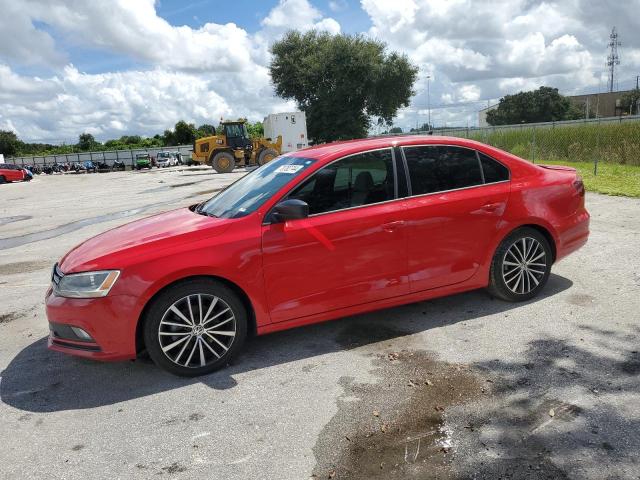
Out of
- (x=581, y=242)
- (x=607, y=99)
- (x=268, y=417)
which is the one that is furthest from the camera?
(x=607, y=99)

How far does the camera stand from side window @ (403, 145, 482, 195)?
175 inches

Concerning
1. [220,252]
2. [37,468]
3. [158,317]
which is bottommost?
[37,468]

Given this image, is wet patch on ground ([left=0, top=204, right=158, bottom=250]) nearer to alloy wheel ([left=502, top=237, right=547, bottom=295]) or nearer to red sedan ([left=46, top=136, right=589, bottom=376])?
red sedan ([left=46, top=136, right=589, bottom=376])

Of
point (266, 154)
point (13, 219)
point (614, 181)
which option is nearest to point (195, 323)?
point (614, 181)

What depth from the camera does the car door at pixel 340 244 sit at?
387 centimetres

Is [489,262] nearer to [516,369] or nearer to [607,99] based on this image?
[516,369]

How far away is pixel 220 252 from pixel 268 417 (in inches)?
46.8

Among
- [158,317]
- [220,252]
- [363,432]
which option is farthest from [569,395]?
[158,317]

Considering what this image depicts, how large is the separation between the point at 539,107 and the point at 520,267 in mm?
88126

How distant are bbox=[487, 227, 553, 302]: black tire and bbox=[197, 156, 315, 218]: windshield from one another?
1.96 m

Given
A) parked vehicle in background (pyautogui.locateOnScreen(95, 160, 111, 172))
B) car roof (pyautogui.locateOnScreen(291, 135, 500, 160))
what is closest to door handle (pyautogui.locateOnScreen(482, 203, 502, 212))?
car roof (pyautogui.locateOnScreen(291, 135, 500, 160))

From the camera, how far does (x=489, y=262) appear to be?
4656 mm

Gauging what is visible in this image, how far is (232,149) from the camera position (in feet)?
106

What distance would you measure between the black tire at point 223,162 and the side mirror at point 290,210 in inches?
1116
